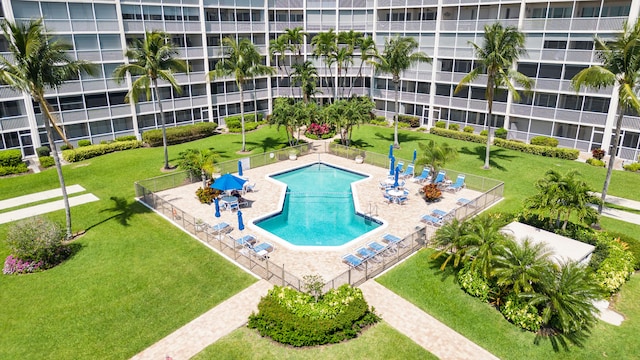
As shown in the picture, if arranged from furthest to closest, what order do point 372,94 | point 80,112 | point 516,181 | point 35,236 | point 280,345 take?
point 372,94 < point 80,112 < point 516,181 < point 35,236 < point 280,345

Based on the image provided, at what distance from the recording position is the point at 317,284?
60.5 ft

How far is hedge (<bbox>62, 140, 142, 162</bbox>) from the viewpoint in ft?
129

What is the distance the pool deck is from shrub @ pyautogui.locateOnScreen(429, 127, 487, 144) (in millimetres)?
14543

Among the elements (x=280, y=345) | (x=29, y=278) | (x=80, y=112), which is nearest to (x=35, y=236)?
(x=29, y=278)

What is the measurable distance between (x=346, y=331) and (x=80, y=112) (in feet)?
126

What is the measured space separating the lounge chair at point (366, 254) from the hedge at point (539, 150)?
88.5 feet

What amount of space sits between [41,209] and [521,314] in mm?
30896

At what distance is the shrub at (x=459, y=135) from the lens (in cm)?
4594

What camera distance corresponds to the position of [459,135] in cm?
4744

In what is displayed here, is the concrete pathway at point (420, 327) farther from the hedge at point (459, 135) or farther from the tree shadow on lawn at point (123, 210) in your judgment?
the hedge at point (459, 135)

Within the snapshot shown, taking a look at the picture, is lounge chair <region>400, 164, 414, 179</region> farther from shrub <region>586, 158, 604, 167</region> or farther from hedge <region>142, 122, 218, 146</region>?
hedge <region>142, 122, 218, 146</region>

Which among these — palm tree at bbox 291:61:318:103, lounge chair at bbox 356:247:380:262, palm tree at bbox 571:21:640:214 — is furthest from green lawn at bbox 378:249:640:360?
palm tree at bbox 291:61:318:103

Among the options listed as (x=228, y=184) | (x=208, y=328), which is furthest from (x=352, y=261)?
(x=228, y=184)

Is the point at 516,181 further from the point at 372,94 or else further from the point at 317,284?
the point at 372,94
